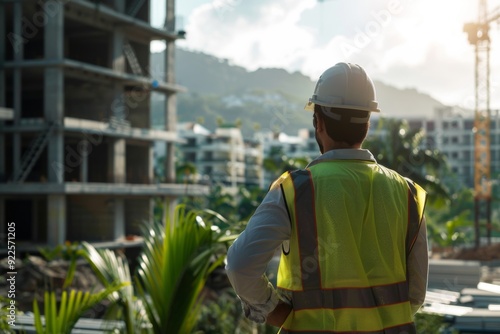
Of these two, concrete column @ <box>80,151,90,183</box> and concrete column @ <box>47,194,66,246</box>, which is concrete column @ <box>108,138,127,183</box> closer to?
concrete column @ <box>80,151,90,183</box>

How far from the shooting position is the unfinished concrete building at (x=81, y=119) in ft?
106

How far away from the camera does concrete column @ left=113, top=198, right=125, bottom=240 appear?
35.8 m

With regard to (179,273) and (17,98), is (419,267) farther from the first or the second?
(17,98)

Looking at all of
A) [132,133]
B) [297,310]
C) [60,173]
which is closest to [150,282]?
[297,310]

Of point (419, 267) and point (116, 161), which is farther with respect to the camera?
point (116, 161)

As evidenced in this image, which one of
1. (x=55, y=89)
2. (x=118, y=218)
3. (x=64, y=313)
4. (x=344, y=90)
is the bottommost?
(x=118, y=218)

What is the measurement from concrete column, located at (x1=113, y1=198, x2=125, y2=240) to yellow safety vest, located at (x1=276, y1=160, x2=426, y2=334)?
34.3m

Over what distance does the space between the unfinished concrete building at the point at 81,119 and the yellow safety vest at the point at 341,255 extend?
29.0m

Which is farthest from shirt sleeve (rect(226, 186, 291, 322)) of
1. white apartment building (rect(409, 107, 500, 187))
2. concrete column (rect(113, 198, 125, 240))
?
white apartment building (rect(409, 107, 500, 187))

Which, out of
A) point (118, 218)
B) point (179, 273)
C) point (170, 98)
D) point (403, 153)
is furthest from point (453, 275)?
point (170, 98)

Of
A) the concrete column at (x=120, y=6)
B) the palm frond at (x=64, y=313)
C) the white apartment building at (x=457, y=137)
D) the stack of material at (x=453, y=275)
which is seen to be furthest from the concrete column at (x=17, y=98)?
the white apartment building at (x=457, y=137)

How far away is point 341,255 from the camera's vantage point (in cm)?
211

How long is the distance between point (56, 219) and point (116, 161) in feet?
16.1

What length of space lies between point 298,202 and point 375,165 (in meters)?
0.34
